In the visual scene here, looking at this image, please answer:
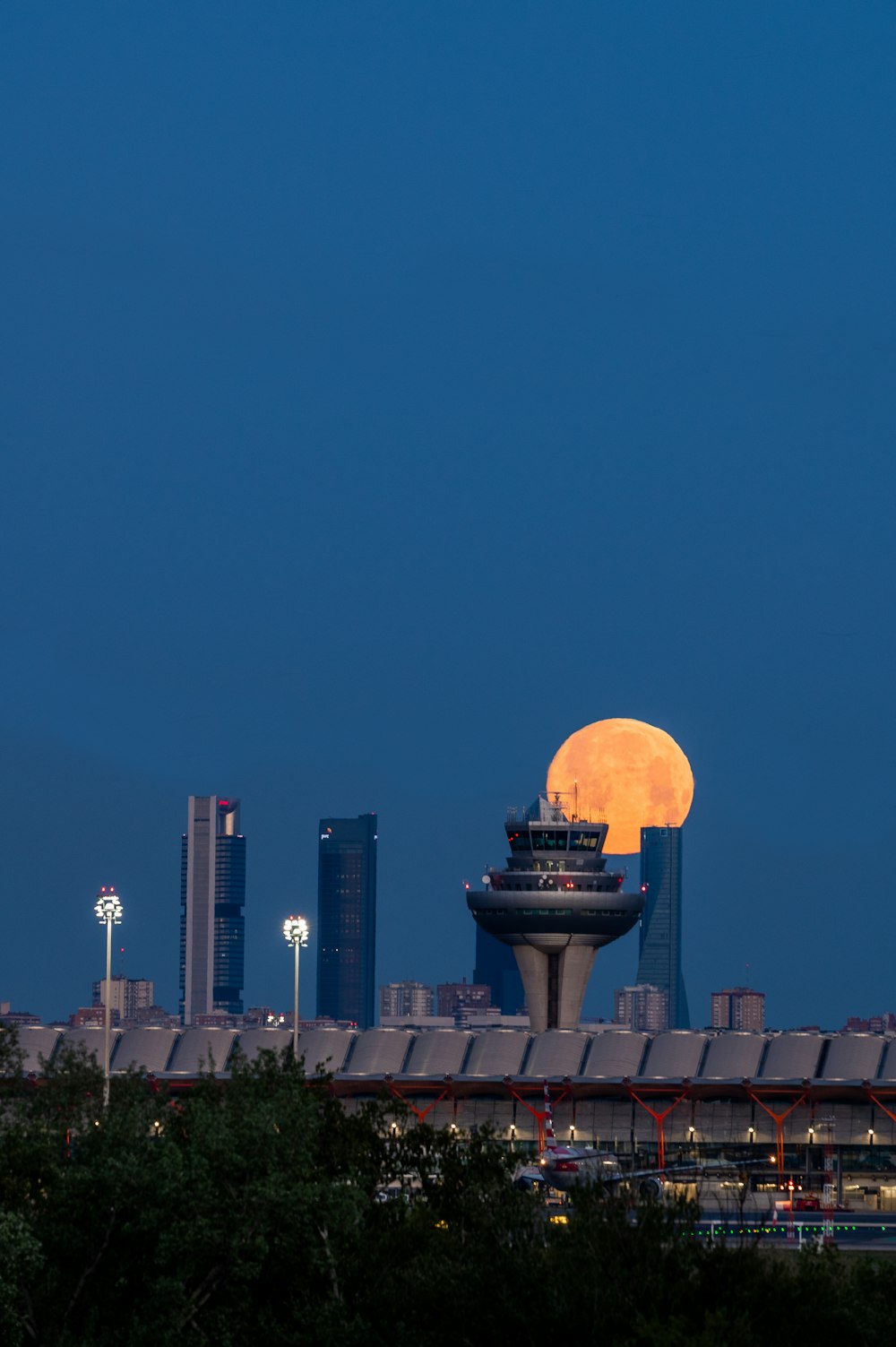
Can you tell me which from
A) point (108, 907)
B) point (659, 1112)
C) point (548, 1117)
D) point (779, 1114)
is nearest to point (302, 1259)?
point (108, 907)

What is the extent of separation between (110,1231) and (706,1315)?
1672cm

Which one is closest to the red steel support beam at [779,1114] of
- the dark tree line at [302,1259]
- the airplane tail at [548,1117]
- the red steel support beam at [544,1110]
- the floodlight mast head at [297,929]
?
the red steel support beam at [544,1110]

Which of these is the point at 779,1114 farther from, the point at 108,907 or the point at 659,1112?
the point at 108,907

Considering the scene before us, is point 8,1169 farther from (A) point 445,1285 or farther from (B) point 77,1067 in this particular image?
(A) point 445,1285

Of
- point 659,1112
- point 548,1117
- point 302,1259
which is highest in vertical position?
point 659,1112

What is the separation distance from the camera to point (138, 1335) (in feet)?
177

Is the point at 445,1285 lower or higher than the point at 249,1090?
lower

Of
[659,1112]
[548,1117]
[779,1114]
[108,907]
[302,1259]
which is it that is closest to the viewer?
[302,1259]

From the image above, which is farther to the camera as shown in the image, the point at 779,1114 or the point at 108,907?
the point at 779,1114

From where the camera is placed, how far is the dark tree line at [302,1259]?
51.8 meters

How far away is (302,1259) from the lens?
191ft

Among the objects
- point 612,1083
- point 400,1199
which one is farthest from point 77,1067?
point 612,1083

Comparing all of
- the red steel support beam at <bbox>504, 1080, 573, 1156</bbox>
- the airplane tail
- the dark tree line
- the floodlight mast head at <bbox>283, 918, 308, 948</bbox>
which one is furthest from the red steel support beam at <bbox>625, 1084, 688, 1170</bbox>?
the dark tree line

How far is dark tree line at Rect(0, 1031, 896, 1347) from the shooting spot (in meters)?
51.8
